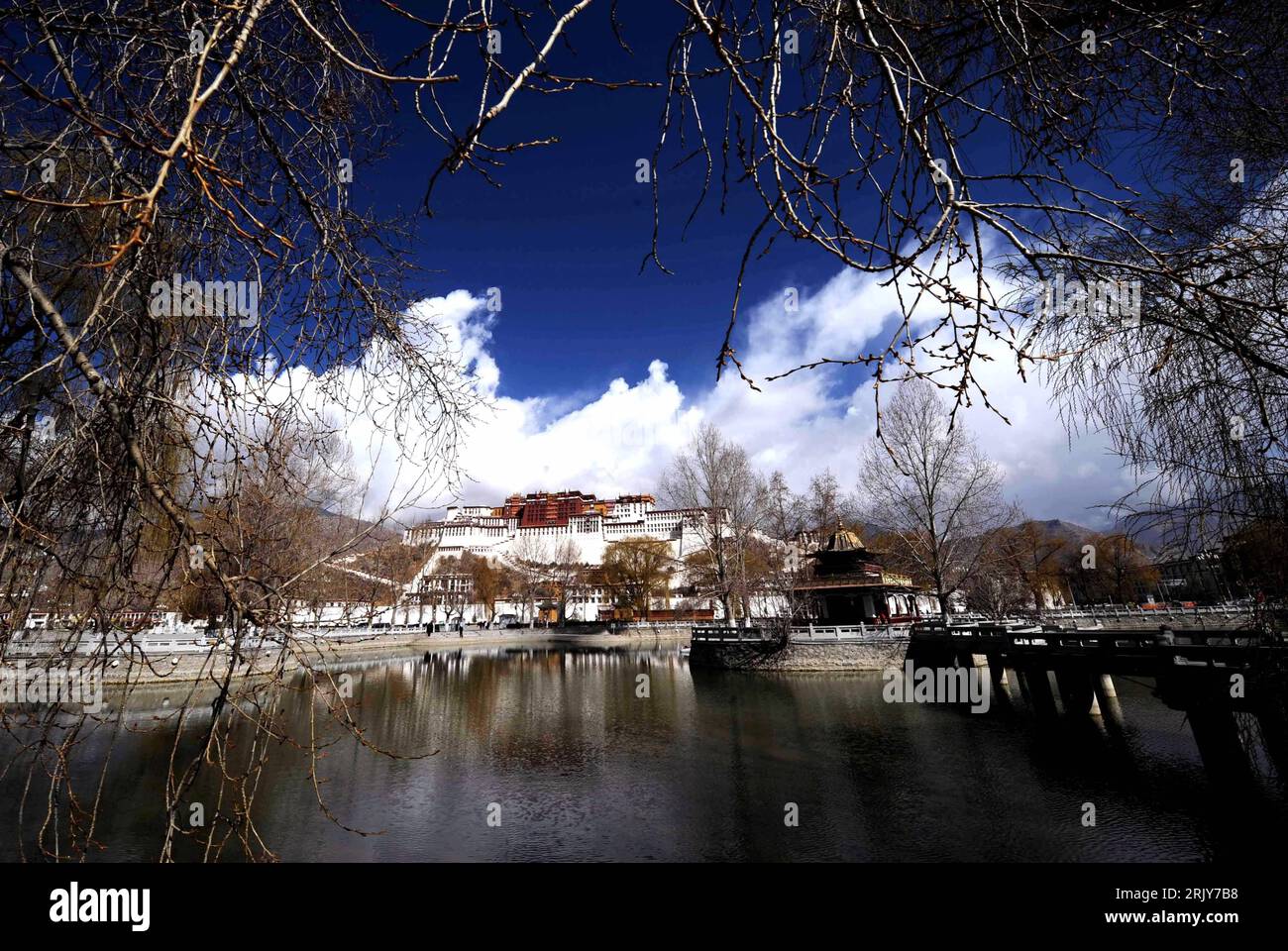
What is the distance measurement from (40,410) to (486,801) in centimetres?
900

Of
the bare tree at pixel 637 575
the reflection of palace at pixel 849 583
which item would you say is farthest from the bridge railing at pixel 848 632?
the bare tree at pixel 637 575

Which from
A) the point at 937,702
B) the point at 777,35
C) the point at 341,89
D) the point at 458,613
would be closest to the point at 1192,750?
the point at 937,702

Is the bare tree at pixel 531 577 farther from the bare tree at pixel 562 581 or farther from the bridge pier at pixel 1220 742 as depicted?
the bridge pier at pixel 1220 742

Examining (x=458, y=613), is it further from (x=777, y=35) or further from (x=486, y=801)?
(x=777, y=35)

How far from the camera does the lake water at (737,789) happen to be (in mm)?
7301

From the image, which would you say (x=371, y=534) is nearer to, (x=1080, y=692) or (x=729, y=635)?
(x=1080, y=692)

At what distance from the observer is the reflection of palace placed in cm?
2827

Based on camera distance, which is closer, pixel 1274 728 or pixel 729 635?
pixel 1274 728

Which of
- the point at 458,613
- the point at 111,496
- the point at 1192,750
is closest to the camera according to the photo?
the point at 111,496

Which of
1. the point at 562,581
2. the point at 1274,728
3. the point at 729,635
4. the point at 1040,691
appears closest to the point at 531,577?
the point at 562,581

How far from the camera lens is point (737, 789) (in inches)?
378

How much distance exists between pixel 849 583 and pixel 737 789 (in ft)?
66.7

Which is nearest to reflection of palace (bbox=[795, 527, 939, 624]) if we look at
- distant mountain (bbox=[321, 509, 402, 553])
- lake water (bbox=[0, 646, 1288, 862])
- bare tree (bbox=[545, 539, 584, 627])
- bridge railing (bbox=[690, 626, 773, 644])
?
bridge railing (bbox=[690, 626, 773, 644])

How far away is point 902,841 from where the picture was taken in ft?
24.3
